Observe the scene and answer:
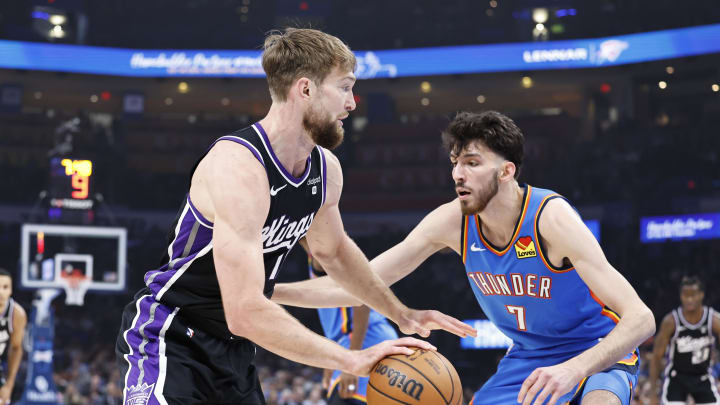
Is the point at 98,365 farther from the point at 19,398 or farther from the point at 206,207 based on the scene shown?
the point at 206,207

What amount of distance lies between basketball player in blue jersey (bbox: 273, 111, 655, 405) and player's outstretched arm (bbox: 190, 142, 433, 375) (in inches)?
42.3

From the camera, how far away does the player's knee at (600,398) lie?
353 cm

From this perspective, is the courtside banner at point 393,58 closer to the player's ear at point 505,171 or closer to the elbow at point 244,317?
the player's ear at point 505,171

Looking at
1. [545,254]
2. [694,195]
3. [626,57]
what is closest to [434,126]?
[626,57]

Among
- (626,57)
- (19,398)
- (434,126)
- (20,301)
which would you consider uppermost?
(626,57)

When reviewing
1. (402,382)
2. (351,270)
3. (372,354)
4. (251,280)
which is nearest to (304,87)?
(251,280)

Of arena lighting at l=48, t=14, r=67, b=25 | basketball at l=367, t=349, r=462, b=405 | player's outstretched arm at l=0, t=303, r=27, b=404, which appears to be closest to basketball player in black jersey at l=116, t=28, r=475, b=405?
basketball at l=367, t=349, r=462, b=405

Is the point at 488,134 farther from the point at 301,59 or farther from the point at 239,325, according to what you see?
the point at 239,325

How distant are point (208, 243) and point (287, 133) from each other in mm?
505

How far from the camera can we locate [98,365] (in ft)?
53.3

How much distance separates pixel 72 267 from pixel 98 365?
2.03 metres

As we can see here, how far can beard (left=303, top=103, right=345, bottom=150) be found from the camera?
3.02m

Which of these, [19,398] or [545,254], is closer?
[545,254]

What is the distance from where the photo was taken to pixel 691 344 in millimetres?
9133
